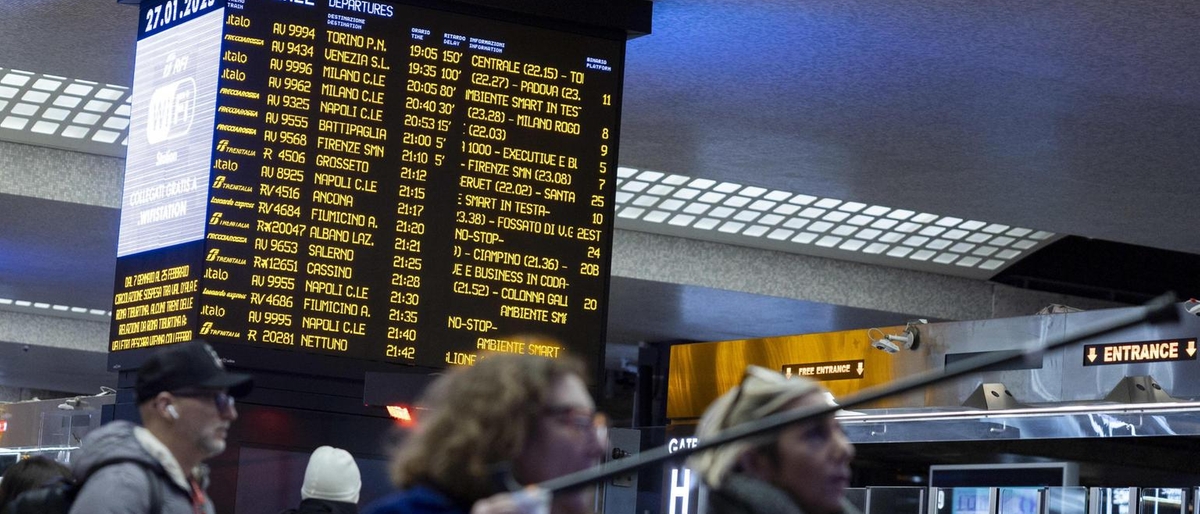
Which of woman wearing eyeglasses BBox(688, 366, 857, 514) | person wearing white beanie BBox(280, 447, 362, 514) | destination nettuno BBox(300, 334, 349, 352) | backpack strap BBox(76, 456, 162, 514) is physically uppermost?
destination nettuno BBox(300, 334, 349, 352)

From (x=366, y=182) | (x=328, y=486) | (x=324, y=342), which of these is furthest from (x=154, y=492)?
(x=366, y=182)

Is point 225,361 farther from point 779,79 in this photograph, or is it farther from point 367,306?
point 779,79

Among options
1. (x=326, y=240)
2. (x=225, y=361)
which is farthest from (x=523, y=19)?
(x=225, y=361)

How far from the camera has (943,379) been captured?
2.38 m

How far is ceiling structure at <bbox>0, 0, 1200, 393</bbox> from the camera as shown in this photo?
10.2m

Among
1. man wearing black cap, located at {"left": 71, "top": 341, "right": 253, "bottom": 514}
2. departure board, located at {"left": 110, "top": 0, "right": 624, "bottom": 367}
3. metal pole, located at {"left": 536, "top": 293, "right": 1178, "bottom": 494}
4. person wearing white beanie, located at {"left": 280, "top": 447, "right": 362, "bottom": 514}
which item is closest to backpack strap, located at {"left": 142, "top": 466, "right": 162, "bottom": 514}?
man wearing black cap, located at {"left": 71, "top": 341, "right": 253, "bottom": 514}

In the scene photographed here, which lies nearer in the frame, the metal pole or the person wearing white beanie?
the metal pole

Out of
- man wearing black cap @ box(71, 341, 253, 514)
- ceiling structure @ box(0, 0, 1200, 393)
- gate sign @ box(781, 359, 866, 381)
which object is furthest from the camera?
gate sign @ box(781, 359, 866, 381)

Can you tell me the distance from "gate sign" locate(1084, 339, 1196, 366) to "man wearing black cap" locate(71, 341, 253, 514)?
8240 mm

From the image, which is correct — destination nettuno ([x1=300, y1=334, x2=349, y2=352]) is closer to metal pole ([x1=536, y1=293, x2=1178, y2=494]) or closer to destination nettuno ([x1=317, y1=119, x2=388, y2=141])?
destination nettuno ([x1=317, y1=119, x2=388, y2=141])

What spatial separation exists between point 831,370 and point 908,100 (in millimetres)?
3866

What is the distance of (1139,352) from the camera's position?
450 inches

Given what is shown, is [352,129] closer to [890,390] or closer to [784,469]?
[784,469]

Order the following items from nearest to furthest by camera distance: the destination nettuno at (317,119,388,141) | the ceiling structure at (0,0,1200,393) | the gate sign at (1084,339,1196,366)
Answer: the destination nettuno at (317,119,388,141) < the ceiling structure at (0,0,1200,393) < the gate sign at (1084,339,1196,366)
